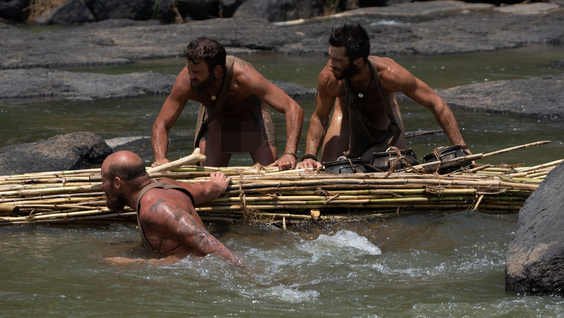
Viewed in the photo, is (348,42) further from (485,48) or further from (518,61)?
(485,48)

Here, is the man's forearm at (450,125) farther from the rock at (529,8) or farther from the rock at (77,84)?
the rock at (529,8)

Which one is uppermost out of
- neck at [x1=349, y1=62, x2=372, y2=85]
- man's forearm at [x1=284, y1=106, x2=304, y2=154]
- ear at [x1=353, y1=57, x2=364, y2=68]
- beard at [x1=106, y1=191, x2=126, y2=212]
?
ear at [x1=353, y1=57, x2=364, y2=68]

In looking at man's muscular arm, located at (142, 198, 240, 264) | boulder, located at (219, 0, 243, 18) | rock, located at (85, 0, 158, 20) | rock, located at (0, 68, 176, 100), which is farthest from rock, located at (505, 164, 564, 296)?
rock, located at (85, 0, 158, 20)

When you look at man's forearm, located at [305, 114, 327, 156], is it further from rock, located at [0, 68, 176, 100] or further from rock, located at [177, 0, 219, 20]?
rock, located at [177, 0, 219, 20]

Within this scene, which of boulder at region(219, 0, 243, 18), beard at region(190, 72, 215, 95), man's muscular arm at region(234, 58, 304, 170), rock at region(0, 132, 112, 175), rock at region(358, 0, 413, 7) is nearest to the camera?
beard at region(190, 72, 215, 95)

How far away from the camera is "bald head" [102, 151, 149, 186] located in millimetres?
3533

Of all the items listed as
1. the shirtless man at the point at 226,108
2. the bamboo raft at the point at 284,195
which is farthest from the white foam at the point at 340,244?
the shirtless man at the point at 226,108

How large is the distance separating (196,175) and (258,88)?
3.62 feet

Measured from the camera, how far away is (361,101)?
16.7 ft

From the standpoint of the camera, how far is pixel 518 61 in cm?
1355

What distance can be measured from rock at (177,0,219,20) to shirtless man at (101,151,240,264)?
1981 cm

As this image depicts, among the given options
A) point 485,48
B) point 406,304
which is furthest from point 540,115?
point 485,48

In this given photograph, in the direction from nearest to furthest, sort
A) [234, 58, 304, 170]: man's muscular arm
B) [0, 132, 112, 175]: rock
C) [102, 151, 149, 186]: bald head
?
1. [102, 151, 149, 186]: bald head
2. [234, 58, 304, 170]: man's muscular arm
3. [0, 132, 112, 175]: rock

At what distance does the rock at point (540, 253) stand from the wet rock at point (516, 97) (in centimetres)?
550
